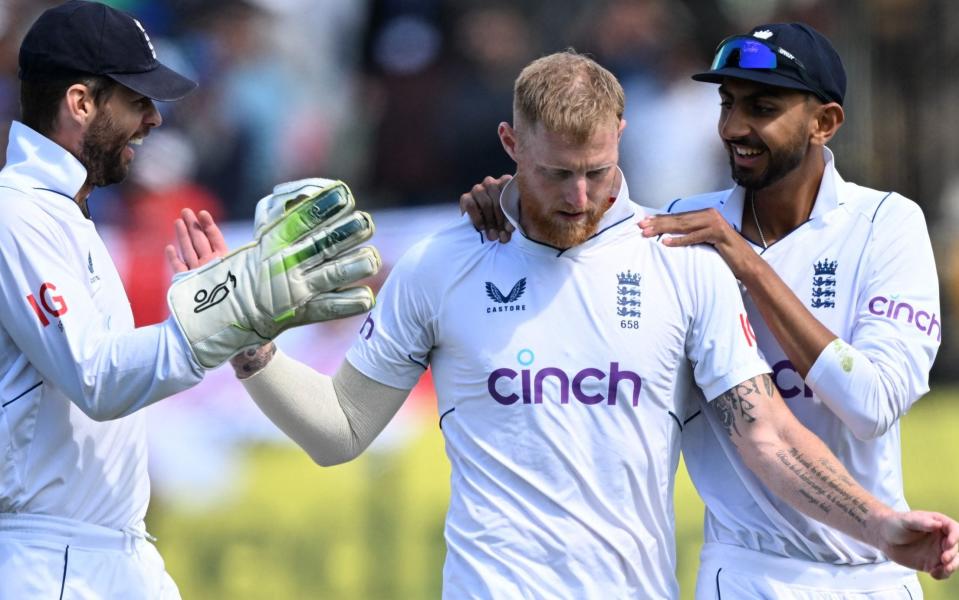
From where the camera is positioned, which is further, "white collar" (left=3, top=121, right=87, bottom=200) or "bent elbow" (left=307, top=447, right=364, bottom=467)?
"bent elbow" (left=307, top=447, right=364, bottom=467)

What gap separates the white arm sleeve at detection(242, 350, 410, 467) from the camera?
4.08 metres

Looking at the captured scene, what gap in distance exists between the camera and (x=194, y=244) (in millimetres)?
4078

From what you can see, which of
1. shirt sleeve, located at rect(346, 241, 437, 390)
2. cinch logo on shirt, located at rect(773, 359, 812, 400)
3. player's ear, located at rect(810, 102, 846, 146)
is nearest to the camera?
shirt sleeve, located at rect(346, 241, 437, 390)

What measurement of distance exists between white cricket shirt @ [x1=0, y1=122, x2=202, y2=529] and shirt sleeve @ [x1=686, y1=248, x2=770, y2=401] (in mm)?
1285

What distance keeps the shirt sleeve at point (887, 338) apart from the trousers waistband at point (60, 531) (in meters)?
1.89

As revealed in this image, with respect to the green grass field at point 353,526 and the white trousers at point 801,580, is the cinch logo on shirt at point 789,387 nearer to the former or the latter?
the white trousers at point 801,580

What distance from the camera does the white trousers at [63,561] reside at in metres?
3.84

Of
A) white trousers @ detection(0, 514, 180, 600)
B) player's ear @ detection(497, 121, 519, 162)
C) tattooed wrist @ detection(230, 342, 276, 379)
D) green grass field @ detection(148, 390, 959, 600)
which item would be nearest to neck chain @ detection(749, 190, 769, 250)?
player's ear @ detection(497, 121, 519, 162)

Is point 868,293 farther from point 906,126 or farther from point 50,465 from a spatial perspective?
point 906,126

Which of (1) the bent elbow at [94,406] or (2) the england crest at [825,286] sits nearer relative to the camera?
(1) the bent elbow at [94,406]

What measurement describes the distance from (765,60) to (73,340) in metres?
2.00

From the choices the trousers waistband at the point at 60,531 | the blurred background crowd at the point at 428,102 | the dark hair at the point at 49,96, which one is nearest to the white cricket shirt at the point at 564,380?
the trousers waistband at the point at 60,531

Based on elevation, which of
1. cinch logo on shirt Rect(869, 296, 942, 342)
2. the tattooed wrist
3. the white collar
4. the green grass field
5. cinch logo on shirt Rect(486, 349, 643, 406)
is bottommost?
the green grass field

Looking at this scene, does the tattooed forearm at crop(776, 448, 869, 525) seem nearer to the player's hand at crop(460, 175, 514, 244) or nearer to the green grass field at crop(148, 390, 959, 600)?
the player's hand at crop(460, 175, 514, 244)
